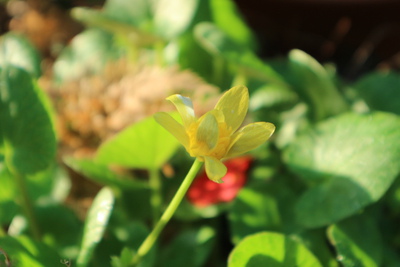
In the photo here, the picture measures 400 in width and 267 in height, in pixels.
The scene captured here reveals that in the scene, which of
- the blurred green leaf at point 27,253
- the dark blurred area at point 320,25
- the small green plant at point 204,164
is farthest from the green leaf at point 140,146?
the dark blurred area at point 320,25

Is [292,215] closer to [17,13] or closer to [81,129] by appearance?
[81,129]

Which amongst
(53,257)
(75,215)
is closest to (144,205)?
(75,215)

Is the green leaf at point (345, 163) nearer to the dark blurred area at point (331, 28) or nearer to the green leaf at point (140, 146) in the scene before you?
the green leaf at point (140, 146)

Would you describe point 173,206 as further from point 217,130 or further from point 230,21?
point 230,21

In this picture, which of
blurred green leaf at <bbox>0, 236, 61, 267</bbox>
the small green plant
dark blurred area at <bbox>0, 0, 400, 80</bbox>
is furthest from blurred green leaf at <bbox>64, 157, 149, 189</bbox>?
dark blurred area at <bbox>0, 0, 400, 80</bbox>

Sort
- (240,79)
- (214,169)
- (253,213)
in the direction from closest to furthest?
(214,169) → (253,213) → (240,79)

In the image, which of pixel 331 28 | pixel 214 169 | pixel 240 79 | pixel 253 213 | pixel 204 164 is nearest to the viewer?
pixel 214 169

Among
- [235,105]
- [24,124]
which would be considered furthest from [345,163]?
[24,124]
